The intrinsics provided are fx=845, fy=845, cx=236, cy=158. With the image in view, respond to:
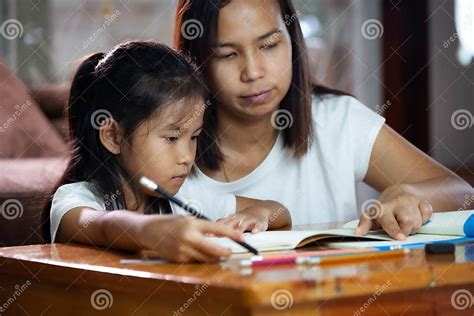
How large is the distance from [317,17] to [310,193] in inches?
99.6

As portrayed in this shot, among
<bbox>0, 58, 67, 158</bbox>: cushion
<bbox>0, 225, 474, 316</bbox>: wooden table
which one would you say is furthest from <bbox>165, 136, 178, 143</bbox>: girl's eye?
<bbox>0, 58, 67, 158</bbox>: cushion

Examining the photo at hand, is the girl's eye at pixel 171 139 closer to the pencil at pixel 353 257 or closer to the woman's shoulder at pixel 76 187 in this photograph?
the woman's shoulder at pixel 76 187

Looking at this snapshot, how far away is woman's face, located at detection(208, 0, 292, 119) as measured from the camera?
1734mm

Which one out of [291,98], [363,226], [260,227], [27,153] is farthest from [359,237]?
[27,153]

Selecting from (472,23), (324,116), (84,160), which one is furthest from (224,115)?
(472,23)

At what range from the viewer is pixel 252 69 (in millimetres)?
1717

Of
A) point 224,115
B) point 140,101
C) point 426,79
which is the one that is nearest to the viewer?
point 140,101

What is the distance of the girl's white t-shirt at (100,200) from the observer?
1.42 m

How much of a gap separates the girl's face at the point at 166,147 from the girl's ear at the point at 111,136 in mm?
15

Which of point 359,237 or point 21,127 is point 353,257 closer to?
point 359,237

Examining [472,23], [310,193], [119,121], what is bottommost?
[310,193]

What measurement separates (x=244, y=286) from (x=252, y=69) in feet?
3.11

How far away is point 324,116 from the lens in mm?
2016

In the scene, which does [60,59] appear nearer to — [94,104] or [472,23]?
[472,23]
